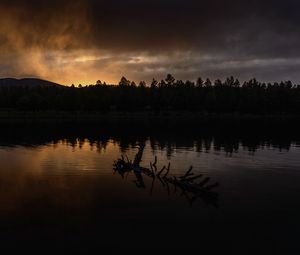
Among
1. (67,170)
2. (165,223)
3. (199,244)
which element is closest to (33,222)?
(165,223)

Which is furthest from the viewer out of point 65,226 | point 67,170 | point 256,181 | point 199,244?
point 67,170

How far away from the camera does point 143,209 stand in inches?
1284

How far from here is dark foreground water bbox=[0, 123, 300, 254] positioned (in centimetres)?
2542

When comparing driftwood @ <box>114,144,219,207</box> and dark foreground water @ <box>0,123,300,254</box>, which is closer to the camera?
dark foreground water @ <box>0,123,300,254</box>

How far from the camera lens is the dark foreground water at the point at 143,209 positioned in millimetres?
25422

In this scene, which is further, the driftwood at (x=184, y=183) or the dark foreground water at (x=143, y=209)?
the driftwood at (x=184, y=183)

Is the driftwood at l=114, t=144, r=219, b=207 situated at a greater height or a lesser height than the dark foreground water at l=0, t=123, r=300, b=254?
greater

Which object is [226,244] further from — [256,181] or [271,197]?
[256,181]

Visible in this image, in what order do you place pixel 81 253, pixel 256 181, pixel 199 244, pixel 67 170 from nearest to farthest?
1. pixel 81 253
2. pixel 199 244
3. pixel 256 181
4. pixel 67 170

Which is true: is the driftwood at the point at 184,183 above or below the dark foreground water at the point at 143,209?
above

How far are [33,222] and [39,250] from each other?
5.31 m

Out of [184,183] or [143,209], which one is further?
[184,183]

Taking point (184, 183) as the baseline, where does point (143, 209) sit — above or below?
below

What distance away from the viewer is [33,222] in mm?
28688
